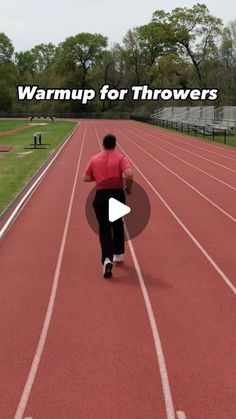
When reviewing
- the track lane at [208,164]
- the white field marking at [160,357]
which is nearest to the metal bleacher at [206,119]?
the track lane at [208,164]

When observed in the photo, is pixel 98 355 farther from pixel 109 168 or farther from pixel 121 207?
pixel 109 168

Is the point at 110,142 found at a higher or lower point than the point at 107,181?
higher

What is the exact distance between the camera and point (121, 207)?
7.30 m

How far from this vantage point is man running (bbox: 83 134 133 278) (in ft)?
23.7

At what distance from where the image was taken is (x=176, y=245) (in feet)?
30.6

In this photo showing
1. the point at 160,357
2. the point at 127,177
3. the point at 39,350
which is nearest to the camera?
the point at 160,357

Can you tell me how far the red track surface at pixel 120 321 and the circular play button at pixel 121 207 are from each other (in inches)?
11.6

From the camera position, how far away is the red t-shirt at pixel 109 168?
7.21 metres

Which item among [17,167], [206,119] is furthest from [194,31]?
[17,167]

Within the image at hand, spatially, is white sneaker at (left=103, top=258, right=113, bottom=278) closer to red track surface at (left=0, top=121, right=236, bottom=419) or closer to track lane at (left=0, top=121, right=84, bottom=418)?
red track surface at (left=0, top=121, right=236, bottom=419)

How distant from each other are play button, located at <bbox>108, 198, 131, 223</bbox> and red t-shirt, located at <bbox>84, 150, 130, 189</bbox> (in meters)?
0.21

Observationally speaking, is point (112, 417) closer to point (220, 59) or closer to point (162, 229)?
point (162, 229)

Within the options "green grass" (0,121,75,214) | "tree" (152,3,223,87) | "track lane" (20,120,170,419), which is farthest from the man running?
"tree" (152,3,223,87)

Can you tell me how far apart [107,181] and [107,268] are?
123 cm
